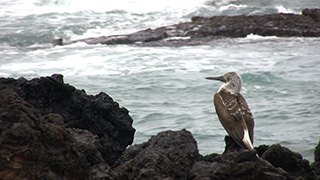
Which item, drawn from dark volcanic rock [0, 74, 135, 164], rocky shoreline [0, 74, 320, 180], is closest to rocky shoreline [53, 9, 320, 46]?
dark volcanic rock [0, 74, 135, 164]

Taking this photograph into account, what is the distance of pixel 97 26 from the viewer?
Result: 2252 cm

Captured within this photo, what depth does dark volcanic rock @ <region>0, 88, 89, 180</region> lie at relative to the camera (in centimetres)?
307

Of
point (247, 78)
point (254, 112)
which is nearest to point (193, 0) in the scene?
point (247, 78)

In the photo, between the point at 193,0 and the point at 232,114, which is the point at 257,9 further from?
the point at 232,114

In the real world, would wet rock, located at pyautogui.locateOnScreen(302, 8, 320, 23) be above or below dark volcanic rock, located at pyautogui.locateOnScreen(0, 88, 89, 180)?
above

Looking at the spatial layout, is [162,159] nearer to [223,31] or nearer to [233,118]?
[233,118]

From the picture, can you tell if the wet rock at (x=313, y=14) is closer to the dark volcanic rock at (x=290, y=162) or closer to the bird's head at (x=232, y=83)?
the bird's head at (x=232, y=83)

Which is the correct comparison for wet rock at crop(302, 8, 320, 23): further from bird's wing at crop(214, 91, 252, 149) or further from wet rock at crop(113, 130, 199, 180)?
wet rock at crop(113, 130, 199, 180)

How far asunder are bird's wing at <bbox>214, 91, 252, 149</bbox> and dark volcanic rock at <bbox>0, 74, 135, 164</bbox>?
1.30 meters

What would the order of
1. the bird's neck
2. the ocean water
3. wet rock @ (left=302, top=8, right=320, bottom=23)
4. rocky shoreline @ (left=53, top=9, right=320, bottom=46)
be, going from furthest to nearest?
1. wet rock @ (left=302, top=8, right=320, bottom=23)
2. rocky shoreline @ (left=53, top=9, right=320, bottom=46)
3. the ocean water
4. the bird's neck

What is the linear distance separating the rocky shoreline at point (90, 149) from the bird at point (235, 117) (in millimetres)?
541

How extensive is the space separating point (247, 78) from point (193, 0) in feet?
56.7

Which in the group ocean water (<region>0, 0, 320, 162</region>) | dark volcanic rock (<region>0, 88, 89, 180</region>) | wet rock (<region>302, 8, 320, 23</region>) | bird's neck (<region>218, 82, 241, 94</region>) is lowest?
ocean water (<region>0, 0, 320, 162</region>)

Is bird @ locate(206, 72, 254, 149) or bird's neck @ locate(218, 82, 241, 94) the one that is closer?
bird @ locate(206, 72, 254, 149)
